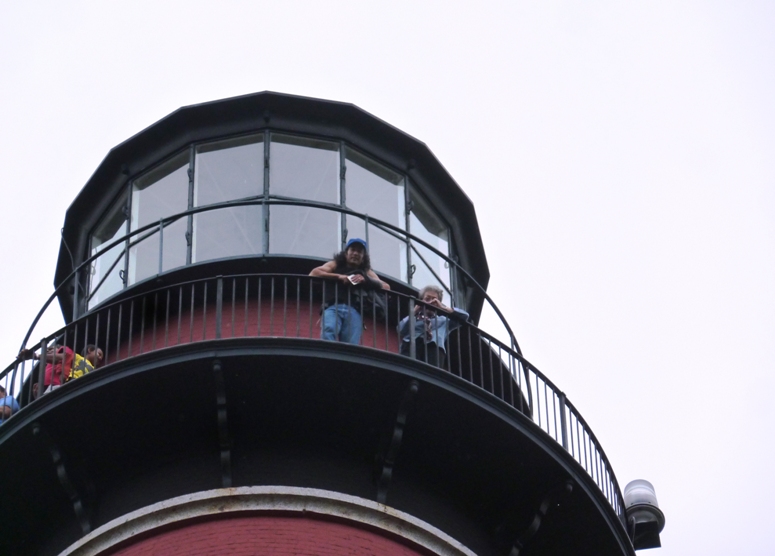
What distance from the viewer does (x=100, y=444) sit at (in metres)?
18.4

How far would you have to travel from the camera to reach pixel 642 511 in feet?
65.3

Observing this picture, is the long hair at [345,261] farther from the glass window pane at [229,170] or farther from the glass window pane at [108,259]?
the glass window pane at [108,259]

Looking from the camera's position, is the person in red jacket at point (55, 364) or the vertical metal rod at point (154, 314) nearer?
the person in red jacket at point (55, 364)

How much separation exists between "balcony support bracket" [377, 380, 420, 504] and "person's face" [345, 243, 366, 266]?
6.16 feet

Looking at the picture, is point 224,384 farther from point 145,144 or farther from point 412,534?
point 145,144

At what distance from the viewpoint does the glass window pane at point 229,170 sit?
21.7 meters

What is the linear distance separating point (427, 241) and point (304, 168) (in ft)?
6.64

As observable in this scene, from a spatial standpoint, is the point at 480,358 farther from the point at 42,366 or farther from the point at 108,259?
the point at 108,259

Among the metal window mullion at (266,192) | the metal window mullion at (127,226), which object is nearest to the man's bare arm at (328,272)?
the metal window mullion at (266,192)

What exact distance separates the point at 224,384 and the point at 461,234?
21.4ft

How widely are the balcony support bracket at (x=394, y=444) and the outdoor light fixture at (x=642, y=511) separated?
338 centimetres

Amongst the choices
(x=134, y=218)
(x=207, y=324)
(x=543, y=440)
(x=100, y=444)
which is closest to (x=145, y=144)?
(x=134, y=218)

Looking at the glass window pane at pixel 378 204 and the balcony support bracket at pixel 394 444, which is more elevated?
the glass window pane at pixel 378 204

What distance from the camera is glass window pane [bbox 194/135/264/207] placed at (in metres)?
21.7
